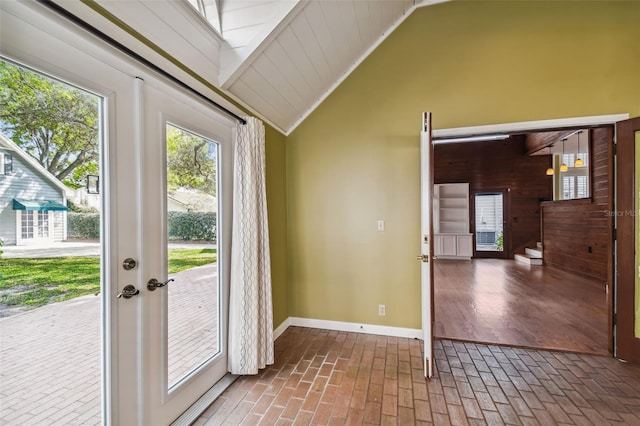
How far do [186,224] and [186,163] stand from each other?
1.40 feet

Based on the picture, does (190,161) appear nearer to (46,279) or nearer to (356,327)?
(46,279)

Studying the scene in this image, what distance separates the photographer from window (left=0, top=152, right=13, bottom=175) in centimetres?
102

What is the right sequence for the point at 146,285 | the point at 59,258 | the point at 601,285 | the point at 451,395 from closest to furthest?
1. the point at 59,258
2. the point at 146,285
3. the point at 451,395
4. the point at 601,285

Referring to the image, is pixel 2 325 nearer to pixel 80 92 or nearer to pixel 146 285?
pixel 146 285

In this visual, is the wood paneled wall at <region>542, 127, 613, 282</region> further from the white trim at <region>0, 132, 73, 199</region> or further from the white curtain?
the white trim at <region>0, 132, 73, 199</region>

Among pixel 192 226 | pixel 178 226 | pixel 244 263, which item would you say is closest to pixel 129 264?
pixel 178 226

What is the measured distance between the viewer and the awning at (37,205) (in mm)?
1074

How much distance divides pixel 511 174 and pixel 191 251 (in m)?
9.44

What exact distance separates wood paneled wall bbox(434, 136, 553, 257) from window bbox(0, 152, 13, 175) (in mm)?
8566

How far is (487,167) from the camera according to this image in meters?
8.54

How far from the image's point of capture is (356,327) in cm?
311

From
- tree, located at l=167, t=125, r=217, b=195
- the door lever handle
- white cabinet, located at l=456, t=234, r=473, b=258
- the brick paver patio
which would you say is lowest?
white cabinet, located at l=456, t=234, r=473, b=258

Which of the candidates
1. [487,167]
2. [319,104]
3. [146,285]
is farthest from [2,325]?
[487,167]

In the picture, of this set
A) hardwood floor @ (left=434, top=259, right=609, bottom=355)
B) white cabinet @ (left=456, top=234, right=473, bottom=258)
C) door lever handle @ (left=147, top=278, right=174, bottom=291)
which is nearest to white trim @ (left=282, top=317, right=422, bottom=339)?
hardwood floor @ (left=434, top=259, right=609, bottom=355)
